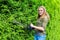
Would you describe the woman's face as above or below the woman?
above

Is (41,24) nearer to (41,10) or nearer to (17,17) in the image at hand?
(41,10)

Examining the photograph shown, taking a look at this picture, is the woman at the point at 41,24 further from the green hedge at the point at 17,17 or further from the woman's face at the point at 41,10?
the green hedge at the point at 17,17

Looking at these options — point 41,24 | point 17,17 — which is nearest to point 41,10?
point 41,24

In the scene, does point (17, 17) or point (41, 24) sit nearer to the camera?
point (41, 24)

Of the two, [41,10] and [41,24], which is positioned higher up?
[41,10]

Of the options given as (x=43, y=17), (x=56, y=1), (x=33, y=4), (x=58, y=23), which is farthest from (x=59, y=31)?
(x=43, y=17)

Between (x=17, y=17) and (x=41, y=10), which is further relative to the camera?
(x=17, y=17)

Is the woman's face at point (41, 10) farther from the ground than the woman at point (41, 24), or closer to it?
farther from the ground

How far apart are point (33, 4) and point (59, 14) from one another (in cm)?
149

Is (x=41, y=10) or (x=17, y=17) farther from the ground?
(x=41, y=10)

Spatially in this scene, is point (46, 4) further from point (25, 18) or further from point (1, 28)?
Answer: point (1, 28)

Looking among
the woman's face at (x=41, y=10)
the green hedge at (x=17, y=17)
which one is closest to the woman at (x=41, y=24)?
the woman's face at (x=41, y=10)

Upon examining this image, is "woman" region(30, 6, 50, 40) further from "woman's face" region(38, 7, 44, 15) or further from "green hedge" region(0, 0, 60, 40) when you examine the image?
"green hedge" region(0, 0, 60, 40)

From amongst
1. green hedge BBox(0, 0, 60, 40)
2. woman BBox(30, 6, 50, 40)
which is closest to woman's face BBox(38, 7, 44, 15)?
woman BBox(30, 6, 50, 40)
